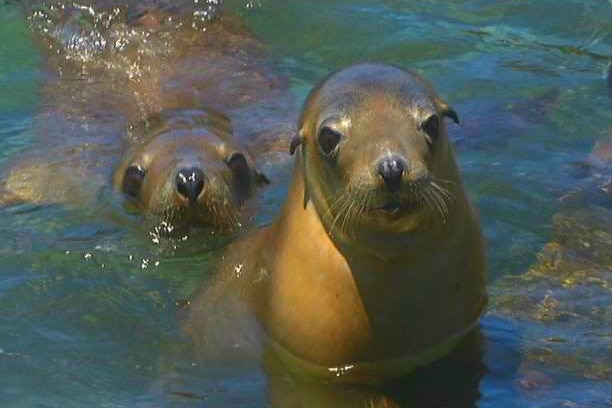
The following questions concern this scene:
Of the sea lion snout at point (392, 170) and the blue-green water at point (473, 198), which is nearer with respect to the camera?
the sea lion snout at point (392, 170)

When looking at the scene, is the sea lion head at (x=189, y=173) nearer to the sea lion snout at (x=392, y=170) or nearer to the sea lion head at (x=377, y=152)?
the sea lion head at (x=377, y=152)

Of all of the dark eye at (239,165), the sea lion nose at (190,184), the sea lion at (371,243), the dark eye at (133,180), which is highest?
the sea lion at (371,243)

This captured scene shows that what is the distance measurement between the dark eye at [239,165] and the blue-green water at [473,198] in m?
0.17

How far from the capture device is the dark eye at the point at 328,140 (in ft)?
17.0

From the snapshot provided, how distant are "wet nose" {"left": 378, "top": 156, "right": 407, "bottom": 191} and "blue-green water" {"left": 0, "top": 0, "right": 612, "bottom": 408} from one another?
96 centimetres

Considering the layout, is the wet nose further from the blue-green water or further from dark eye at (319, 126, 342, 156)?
the blue-green water

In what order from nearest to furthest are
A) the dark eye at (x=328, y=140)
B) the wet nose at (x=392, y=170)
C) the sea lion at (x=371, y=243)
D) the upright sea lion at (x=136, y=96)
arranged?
the wet nose at (x=392, y=170), the sea lion at (x=371, y=243), the dark eye at (x=328, y=140), the upright sea lion at (x=136, y=96)

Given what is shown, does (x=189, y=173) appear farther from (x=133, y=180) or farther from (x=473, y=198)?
(x=473, y=198)

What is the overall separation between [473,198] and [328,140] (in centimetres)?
235

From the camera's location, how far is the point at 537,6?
10.5 m

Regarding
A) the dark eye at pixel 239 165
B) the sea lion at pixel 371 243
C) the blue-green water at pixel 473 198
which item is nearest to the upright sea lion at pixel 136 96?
the dark eye at pixel 239 165

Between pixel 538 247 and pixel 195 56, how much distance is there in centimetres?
313

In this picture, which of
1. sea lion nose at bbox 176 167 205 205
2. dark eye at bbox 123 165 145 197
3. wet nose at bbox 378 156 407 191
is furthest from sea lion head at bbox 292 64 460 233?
dark eye at bbox 123 165 145 197

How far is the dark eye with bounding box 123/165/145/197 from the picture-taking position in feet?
24.8
